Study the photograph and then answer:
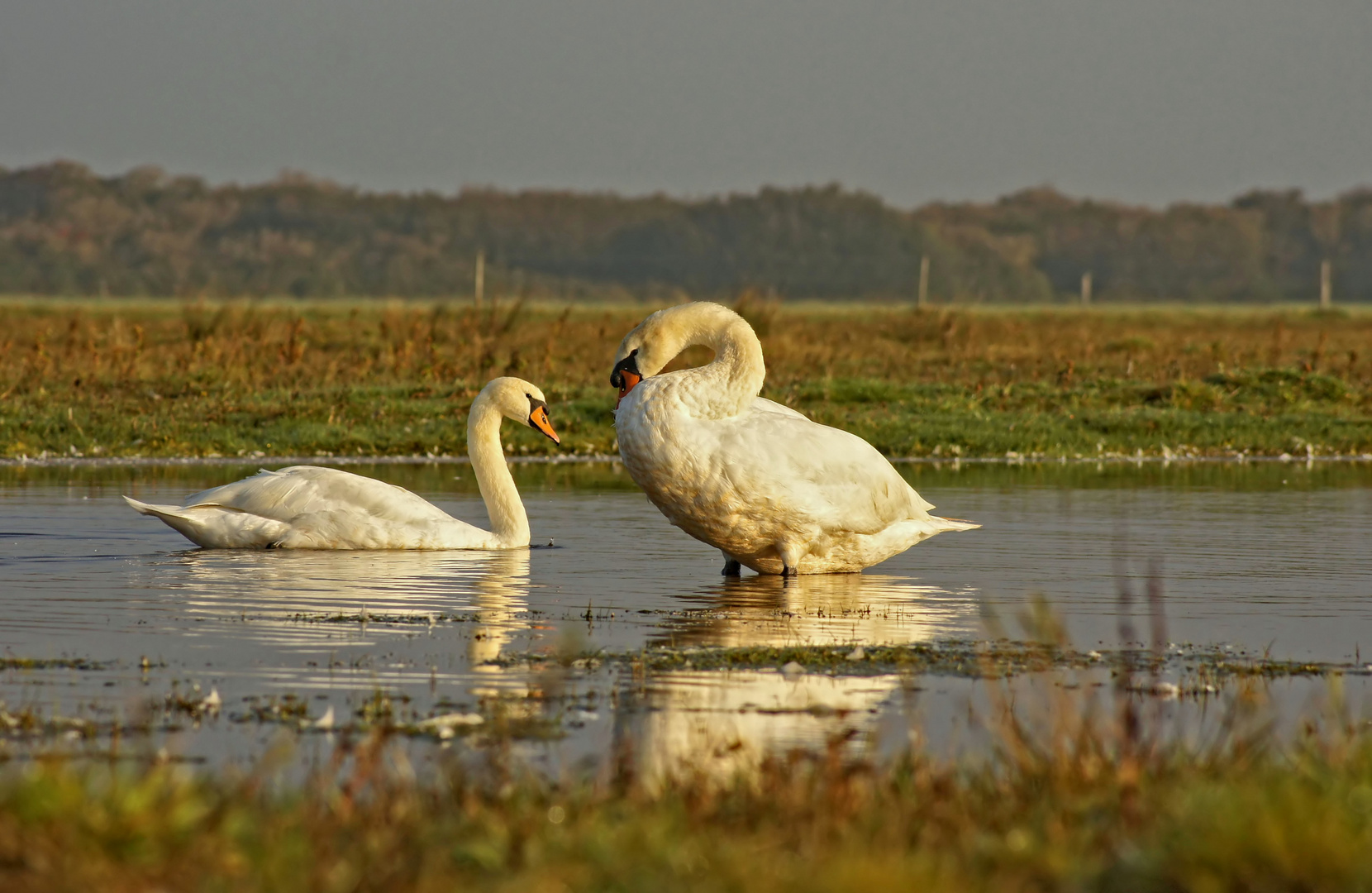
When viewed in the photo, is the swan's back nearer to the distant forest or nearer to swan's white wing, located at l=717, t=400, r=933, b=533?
swan's white wing, located at l=717, t=400, r=933, b=533

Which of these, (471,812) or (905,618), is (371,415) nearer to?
(905,618)

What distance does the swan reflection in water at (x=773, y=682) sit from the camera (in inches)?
248

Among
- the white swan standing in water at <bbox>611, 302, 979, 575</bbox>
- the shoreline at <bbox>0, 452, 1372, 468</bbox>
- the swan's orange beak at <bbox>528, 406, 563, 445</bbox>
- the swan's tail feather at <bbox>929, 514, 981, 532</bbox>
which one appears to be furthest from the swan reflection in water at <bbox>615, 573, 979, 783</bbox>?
the shoreline at <bbox>0, 452, 1372, 468</bbox>

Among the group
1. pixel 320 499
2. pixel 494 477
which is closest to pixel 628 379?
pixel 494 477

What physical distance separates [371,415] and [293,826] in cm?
1839

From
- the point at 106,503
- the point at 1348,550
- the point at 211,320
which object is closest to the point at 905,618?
the point at 1348,550

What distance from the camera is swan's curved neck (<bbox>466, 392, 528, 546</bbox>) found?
42.4ft

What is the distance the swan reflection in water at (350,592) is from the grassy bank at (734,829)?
9.15ft

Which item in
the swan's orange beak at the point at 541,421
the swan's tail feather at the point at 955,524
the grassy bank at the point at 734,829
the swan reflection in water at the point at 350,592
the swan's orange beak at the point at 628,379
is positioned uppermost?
the swan's orange beak at the point at 628,379

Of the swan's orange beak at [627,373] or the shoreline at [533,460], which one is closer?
the swan's orange beak at [627,373]

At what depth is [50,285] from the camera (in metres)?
139

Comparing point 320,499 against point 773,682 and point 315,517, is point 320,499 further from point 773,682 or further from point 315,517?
point 773,682

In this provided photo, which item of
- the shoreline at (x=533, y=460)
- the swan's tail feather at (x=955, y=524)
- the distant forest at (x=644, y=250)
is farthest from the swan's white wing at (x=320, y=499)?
the distant forest at (x=644, y=250)

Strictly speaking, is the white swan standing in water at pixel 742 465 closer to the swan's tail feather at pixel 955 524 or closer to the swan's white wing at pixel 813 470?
the swan's white wing at pixel 813 470
